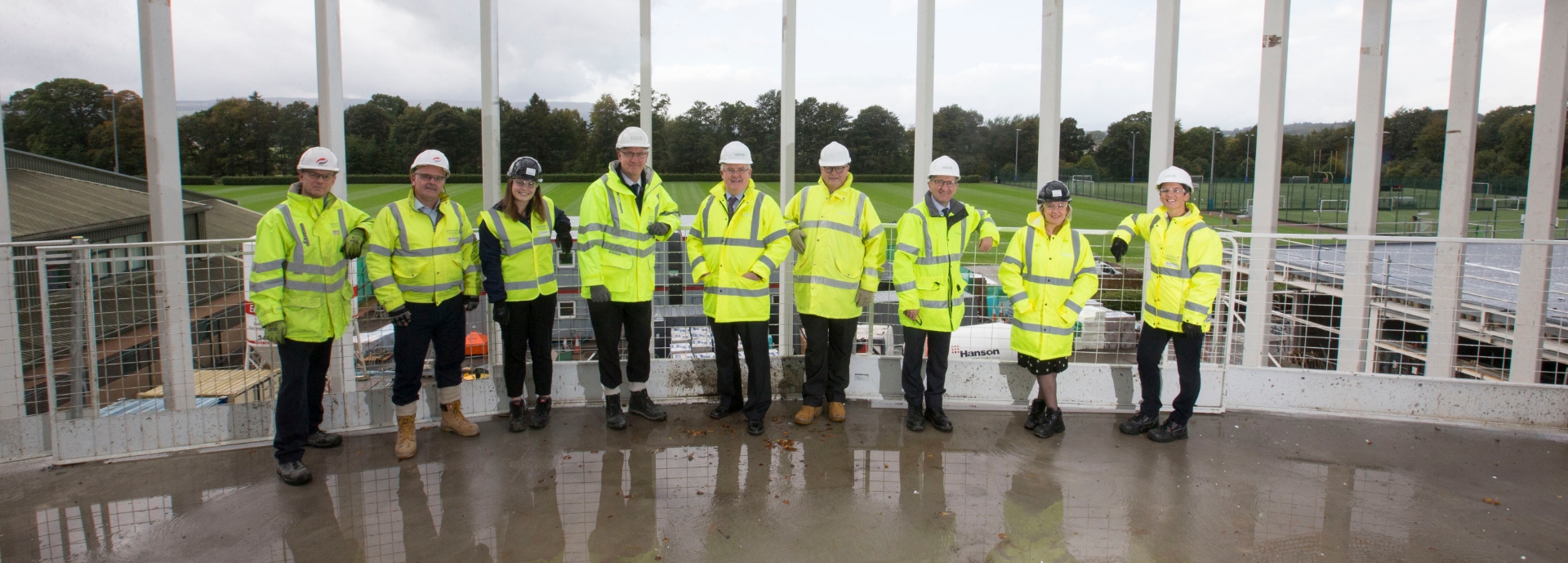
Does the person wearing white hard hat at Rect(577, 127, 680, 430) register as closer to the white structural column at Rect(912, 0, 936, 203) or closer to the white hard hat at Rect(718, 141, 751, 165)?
the white hard hat at Rect(718, 141, 751, 165)

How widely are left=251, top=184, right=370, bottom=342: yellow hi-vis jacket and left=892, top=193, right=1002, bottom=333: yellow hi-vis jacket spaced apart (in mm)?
2881

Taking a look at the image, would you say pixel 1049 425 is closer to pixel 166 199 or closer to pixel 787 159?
pixel 787 159

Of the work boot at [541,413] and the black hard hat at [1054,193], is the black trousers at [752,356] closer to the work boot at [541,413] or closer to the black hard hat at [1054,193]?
the work boot at [541,413]

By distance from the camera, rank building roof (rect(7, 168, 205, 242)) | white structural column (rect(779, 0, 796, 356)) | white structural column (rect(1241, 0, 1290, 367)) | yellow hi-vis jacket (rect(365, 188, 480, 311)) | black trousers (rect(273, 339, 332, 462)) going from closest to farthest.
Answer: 1. black trousers (rect(273, 339, 332, 462))
2. yellow hi-vis jacket (rect(365, 188, 480, 311))
3. white structural column (rect(779, 0, 796, 356))
4. white structural column (rect(1241, 0, 1290, 367))
5. building roof (rect(7, 168, 205, 242))

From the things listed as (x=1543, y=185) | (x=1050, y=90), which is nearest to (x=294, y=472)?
(x=1050, y=90)

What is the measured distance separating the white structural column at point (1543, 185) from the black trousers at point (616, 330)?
5.74 meters

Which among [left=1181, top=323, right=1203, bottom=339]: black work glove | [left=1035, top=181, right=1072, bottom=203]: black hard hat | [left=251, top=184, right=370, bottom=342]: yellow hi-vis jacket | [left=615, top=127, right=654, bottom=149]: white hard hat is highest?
[left=615, top=127, right=654, bottom=149]: white hard hat

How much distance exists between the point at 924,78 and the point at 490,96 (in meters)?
2.87

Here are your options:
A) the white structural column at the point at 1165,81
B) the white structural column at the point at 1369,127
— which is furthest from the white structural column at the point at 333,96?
the white structural column at the point at 1369,127

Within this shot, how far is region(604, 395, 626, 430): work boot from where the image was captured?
14.1 ft

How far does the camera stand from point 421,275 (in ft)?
12.6

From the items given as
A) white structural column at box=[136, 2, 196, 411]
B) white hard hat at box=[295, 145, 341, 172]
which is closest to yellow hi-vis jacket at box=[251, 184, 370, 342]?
white hard hat at box=[295, 145, 341, 172]

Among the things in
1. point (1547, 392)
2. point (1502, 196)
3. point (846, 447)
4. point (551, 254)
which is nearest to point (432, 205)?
point (551, 254)

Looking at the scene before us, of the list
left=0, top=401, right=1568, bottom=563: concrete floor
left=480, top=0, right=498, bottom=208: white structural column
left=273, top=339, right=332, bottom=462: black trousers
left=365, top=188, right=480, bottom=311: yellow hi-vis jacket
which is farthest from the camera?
left=480, top=0, right=498, bottom=208: white structural column
